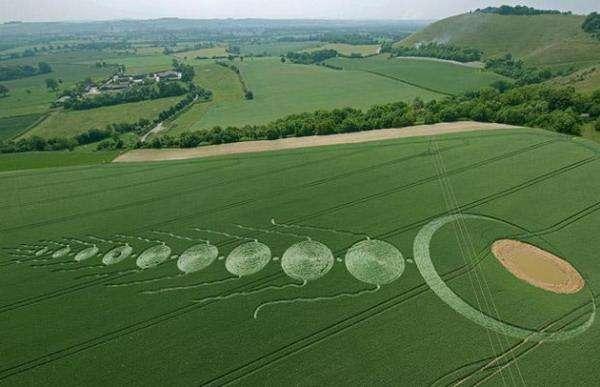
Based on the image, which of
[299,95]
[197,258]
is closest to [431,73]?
[299,95]

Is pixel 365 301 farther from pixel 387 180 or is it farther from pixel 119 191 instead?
pixel 119 191

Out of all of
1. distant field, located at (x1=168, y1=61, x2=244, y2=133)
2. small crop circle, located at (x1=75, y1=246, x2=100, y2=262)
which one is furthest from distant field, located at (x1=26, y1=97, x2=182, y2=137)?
small crop circle, located at (x1=75, y1=246, x2=100, y2=262)

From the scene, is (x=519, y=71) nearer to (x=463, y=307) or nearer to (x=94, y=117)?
(x=463, y=307)

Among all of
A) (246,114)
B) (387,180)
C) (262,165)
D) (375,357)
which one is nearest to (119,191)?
(262,165)

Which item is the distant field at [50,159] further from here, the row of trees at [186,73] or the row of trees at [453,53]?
the row of trees at [453,53]

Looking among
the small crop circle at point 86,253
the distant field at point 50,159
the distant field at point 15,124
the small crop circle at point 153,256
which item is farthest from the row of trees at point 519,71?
the distant field at point 15,124
